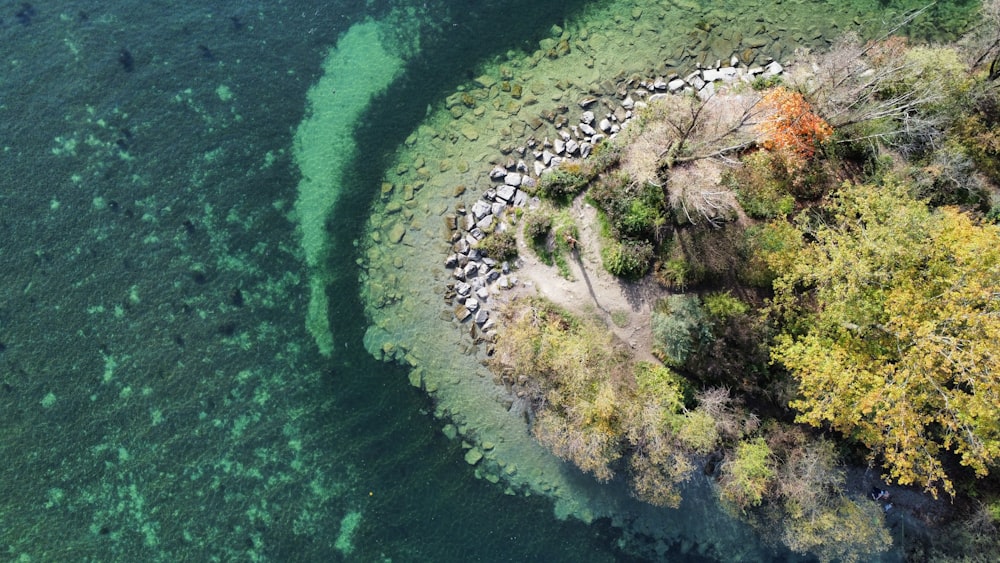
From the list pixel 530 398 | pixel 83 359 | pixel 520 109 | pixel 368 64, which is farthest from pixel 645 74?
pixel 83 359

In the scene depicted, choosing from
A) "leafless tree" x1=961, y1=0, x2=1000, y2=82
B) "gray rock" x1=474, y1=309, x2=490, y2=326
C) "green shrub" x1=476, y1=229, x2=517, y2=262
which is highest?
"leafless tree" x1=961, y1=0, x2=1000, y2=82

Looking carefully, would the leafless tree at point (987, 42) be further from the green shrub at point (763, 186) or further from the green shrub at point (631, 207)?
the green shrub at point (631, 207)

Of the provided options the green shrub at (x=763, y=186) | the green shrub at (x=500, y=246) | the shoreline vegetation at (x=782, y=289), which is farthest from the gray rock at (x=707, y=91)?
the green shrub at (x=500, y=246)

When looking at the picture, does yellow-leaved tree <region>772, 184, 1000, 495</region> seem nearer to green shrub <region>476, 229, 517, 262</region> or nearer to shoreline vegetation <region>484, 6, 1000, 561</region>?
shoreline vegetation <region>484, 6, 1000, 561</region>

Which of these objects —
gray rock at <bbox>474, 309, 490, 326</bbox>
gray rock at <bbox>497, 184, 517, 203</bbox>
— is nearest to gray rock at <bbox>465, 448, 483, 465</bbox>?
gray rock at <bbox>474, 309, 490, 326</bbox>

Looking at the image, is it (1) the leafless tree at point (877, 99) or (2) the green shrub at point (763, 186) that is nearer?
(1) the leafless tree at point (877, 99)

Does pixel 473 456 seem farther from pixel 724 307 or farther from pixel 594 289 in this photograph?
pixel 724 307

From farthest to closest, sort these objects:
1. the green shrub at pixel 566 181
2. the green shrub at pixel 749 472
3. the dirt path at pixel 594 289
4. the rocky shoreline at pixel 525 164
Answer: the rocky shoreline at pixel 525 164
the green shrub at pixel 566 181
the dirt path at pixel 594 289
the green shrub at pixel 749 472
